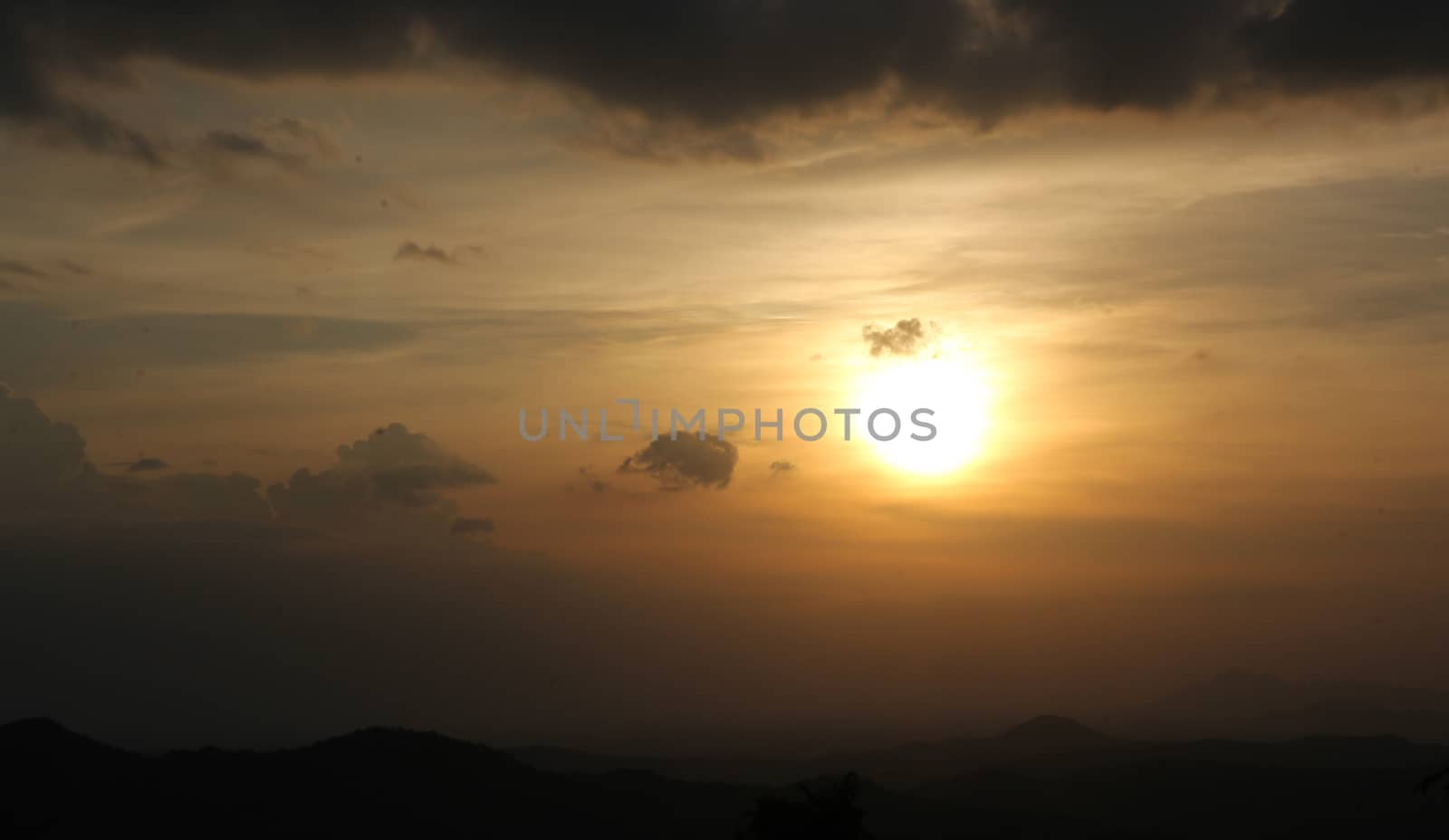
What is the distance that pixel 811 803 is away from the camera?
101938mm

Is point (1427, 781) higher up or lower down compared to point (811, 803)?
Answer: higher up

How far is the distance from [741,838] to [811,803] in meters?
6.99

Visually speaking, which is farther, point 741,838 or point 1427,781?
point 741,838

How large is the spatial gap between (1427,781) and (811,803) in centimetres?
7758

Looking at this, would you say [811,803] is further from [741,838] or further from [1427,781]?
[1427,781]

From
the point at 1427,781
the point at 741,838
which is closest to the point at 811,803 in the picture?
the point at 741,838

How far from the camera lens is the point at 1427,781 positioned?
94.5 feet

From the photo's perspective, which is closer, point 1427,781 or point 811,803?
point 1427,781

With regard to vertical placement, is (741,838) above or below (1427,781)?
below

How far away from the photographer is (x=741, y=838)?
Result: 324 feet

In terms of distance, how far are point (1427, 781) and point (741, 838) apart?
76.3 metres
